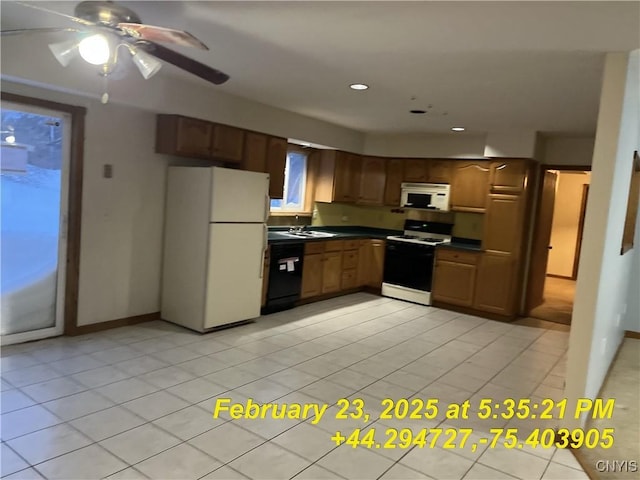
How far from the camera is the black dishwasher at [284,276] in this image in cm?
537

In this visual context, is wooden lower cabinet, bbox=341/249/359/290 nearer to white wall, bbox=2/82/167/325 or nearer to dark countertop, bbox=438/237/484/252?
dark countertop, bbox=438/237/484/252

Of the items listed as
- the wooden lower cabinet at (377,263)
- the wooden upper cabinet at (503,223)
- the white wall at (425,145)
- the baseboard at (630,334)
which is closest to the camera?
the baseboard at (630,334)

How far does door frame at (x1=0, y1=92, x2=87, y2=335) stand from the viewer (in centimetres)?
399

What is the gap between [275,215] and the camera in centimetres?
634

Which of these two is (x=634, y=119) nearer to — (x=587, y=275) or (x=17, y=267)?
(x=587, y=275)

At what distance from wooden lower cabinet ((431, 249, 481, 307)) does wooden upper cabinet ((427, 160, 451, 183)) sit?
1056 mm

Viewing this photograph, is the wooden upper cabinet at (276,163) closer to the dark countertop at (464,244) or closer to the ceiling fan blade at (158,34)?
the dark countertop at (464,244)

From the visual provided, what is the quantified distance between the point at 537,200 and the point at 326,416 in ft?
14.9

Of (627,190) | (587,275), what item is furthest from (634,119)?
(587,275)

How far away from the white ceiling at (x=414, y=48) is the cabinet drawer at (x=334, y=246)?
2.07 m

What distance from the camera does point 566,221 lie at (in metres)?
9.45

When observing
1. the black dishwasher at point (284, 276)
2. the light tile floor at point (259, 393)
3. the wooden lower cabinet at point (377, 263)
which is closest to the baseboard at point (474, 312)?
the light tile floor at point (259, 393)

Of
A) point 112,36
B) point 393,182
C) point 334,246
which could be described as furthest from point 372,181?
point 112,36

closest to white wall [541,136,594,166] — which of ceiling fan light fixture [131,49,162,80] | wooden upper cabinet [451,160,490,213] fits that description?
wooden upper cabinet [451,160,490,213]
